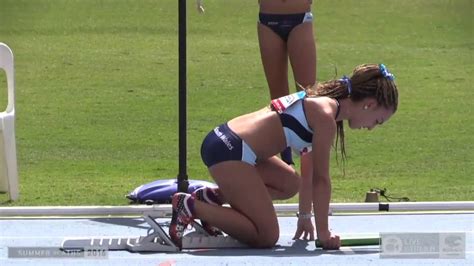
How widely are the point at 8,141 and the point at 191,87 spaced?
838 cm

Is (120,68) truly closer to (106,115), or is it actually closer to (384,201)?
(106,115)

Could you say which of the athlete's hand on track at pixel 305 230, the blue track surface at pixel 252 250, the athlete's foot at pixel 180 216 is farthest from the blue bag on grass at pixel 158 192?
the athlete's foot at pixel 180 216

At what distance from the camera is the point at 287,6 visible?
701 centimetres

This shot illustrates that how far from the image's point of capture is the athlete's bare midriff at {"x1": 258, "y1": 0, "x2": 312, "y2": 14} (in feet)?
22.9

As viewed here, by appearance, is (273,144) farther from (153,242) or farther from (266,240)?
(153,242)

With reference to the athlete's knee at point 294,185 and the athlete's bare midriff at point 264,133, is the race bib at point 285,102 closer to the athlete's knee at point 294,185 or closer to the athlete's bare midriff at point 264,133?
the athlete's bare midriff at point 264,133

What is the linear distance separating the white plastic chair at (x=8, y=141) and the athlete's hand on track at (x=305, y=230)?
2.87 metres

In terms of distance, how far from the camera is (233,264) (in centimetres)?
579

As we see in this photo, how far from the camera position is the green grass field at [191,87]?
420 inches

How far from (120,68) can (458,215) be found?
38.4 feet

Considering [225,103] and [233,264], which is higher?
[233,264]

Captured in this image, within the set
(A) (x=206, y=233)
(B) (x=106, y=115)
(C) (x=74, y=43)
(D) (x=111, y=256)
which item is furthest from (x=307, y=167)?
(C) (x=74, y=43)

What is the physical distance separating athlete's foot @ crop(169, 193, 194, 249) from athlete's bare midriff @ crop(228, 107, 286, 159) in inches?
17.8

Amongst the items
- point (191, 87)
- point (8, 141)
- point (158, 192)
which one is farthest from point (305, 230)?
point (191, 87)
